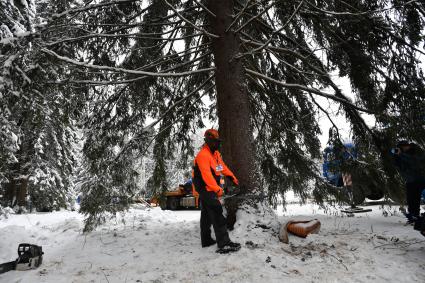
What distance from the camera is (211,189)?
13.9 ft

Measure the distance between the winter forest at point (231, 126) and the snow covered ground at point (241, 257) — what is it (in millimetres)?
27

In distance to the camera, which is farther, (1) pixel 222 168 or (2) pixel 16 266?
(1) pixel 222 168

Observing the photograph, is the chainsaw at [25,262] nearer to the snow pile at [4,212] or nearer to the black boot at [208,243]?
the black boot at [208,243]

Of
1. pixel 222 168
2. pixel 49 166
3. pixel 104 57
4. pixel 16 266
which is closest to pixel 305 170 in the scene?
pixel 222 168

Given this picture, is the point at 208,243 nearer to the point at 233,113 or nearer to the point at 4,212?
the point at 233,113

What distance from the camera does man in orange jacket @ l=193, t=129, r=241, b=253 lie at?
4.00 m

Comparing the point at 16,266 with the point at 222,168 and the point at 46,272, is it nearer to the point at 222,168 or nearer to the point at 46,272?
the point at 46,272

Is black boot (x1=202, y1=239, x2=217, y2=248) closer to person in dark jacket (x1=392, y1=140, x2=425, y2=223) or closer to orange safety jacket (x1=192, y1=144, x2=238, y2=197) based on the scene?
orange safety jacket (x1=192, y1=144, x2=238, y2=197)

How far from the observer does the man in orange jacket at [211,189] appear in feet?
13.1

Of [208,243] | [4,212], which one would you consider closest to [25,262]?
[208,243]

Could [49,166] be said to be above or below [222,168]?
above

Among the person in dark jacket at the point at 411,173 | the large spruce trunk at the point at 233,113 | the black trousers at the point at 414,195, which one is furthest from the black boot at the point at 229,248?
the black trousers at the point at 414,195

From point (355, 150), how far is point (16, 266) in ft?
18.5

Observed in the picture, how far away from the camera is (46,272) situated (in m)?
3.83
